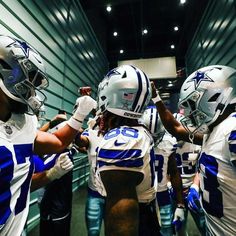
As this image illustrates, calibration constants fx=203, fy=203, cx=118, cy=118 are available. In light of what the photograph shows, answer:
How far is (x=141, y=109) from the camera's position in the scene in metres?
1.21

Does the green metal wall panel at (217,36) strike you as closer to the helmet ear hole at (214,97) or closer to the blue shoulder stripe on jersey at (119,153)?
the helmet ear hole at (214,97)

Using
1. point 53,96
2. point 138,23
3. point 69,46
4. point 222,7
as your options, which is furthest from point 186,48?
point 53,96

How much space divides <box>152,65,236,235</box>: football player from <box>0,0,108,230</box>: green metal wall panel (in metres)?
2.75

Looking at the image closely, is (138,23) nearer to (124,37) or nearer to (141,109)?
(124,37)

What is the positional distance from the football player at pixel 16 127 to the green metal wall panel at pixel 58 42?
80.8 inches

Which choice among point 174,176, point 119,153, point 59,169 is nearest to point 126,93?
point 119,153

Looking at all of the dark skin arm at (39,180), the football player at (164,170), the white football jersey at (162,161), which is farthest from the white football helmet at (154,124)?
the dark skin arm at (39,180)

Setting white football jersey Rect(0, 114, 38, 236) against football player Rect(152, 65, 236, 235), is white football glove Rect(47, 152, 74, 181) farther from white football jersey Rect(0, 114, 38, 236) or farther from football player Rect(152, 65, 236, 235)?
football player Rect(152, 65, 236, 235)

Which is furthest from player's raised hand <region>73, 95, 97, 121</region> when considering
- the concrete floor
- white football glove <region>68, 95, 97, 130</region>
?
the concrete floor

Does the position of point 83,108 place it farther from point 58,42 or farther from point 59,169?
point 58,42

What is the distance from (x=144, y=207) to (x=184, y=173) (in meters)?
2.25

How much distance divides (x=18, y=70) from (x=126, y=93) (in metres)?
0.65

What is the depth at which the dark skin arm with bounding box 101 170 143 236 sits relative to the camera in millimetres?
894

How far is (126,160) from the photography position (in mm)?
927
